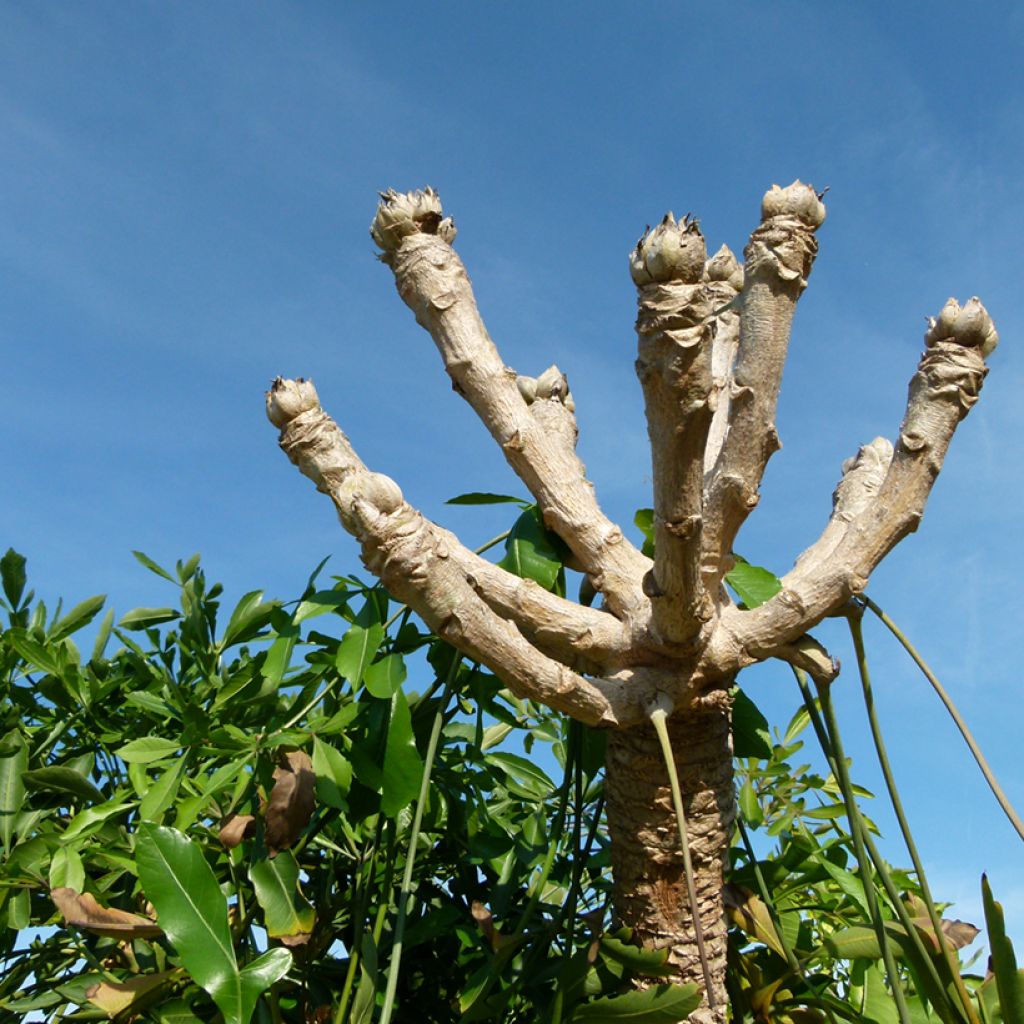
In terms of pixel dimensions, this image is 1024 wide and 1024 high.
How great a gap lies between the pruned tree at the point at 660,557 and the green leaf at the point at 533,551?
0.03m

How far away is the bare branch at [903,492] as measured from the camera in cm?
121

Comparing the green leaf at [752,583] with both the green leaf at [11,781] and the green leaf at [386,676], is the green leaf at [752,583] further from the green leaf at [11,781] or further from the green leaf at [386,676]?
the green leaf at [11,781]

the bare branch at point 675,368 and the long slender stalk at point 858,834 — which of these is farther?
the long slender stalk at point 858,834

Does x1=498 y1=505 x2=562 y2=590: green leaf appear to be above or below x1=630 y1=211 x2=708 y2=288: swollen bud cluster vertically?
above

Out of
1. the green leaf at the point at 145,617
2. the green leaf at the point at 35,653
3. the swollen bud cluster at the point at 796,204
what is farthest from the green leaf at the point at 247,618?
the swollen bud cluster at the point at 796,204

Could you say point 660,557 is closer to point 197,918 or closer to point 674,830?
point 674,830

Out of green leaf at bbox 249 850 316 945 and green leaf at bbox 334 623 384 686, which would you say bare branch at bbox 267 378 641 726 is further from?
green leaf at bbox 249 850 316 945

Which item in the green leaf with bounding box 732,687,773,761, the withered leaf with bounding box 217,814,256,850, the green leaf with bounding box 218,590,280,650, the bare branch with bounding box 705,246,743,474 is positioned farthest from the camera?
the green leaf with bounding box 218,590,280,650

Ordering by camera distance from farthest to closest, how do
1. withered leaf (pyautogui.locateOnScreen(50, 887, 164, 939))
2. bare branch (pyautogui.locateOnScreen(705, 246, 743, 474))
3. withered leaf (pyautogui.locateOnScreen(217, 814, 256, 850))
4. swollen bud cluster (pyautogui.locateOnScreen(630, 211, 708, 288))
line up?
1. bare branch (pyautogui.locateOnScreen(705, 246, 743, 474))
2. withered leaf (pyautogui.locateOnScreen(217, 814, 256, 850))
3. withered leaf (pyautogui.locateOnScreen(50, 887, 164, 939))
4. swollen bud cluster (pyautogui.locateOnScreen(630, 211, 708, 288))

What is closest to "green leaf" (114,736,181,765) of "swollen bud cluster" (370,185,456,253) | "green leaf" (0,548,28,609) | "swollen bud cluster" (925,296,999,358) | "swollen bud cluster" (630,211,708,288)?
"green leaf" (0,548,28,609)

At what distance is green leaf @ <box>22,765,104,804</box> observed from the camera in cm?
143

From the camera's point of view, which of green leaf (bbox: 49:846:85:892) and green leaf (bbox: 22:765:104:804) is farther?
green leaf (bbox: 22:765:104:804)

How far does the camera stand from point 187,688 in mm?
1727

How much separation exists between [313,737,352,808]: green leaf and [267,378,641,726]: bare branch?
0.22 m
